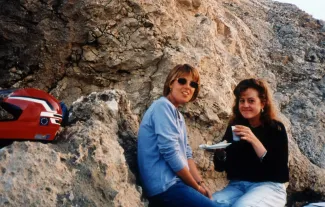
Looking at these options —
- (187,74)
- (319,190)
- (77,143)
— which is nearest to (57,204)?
(77,143)

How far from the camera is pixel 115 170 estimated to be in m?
3.33

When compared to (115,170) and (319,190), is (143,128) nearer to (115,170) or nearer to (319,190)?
(115,170)

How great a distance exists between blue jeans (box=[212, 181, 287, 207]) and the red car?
171 centimetres

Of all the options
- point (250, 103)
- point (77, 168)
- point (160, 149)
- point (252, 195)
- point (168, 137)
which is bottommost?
point (252, 195)

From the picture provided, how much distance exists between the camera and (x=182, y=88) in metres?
3.95

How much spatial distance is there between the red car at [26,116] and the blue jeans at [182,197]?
1.08 m

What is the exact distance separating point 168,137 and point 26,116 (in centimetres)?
117

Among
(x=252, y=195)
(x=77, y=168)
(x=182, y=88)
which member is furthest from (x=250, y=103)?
(x=77, y=168)

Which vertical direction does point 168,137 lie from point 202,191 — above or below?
above

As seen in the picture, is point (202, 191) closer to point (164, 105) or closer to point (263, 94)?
point (164, 105)

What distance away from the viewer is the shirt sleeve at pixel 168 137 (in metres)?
3.53

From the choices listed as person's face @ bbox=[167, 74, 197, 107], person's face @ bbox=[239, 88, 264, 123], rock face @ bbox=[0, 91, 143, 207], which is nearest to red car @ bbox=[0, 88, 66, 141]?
rock face @ bbox=[0, 91, 143, 207]

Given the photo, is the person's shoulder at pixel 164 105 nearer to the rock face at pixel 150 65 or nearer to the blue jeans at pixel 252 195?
the rock face at pixel 150 65

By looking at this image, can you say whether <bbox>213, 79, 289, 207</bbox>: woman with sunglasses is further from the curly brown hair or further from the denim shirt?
the denim shirt
